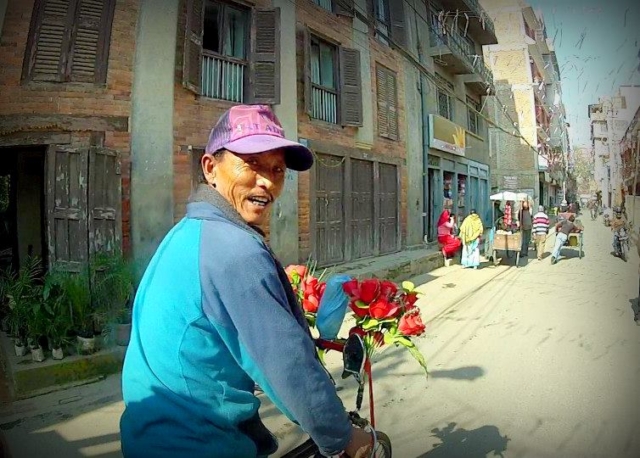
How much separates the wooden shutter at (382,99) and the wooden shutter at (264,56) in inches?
108

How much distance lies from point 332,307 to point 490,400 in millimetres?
1961

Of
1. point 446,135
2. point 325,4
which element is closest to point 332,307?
point 325,4

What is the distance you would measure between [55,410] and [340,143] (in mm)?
4841

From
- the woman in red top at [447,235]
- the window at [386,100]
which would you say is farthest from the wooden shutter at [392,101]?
the woman in red top at [447,235]

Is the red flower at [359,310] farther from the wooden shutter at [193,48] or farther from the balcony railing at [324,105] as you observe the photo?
the balcony railing at [324,105]

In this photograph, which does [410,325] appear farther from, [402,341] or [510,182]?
[510,182]

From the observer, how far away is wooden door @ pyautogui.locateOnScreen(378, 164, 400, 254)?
727cm

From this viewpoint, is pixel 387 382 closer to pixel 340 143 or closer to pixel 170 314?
pixel 170 314

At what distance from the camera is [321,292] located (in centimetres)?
146

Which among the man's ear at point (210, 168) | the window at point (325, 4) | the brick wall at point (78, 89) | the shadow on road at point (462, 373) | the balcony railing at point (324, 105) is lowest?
the shadow on road at point (462, 373)

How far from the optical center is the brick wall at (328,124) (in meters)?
4.82

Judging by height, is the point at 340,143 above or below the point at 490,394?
above

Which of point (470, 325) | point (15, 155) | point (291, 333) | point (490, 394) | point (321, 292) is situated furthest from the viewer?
point (470, 325)

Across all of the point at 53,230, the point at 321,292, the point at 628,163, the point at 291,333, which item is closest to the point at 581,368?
the point at 628,163
